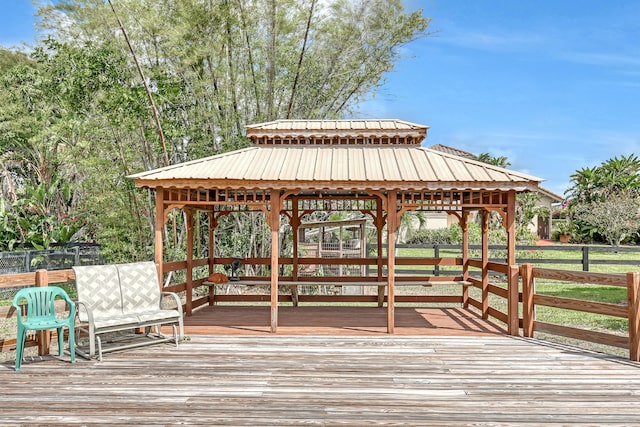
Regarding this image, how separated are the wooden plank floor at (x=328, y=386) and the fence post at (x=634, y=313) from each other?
0.75 feet

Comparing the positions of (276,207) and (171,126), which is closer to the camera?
(276,207)

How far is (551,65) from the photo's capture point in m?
22.0

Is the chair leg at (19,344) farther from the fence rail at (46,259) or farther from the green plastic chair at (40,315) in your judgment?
the fence rail at (46,259)

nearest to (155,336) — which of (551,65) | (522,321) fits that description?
(522,321)

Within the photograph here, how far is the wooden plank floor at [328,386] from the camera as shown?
370 centimetres

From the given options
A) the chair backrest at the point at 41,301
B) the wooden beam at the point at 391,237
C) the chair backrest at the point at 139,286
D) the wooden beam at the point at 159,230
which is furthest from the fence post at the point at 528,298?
the chair backrest at the point at 41,301

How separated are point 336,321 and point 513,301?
2.73 meters

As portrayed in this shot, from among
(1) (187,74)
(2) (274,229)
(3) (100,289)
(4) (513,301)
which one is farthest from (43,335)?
(1) (187,74)

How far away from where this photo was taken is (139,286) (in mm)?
6164

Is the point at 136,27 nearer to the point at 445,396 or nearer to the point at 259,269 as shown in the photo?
the point at 259,269

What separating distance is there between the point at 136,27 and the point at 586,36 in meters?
19.3

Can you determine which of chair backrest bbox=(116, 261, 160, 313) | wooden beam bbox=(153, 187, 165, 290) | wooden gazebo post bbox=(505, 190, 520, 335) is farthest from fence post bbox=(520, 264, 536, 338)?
wooden beam bbox=(153, 187, 165, 290)

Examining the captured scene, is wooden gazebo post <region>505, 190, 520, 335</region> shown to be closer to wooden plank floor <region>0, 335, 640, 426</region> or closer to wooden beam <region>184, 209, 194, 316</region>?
wooden plank floor <region>0, 335, 640, 426</region>

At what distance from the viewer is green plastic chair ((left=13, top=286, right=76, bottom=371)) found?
5.02 metres
